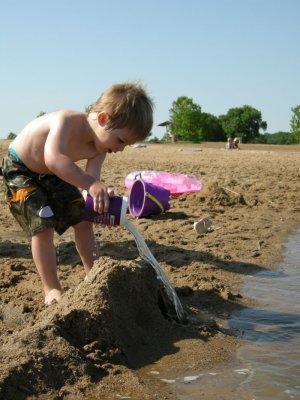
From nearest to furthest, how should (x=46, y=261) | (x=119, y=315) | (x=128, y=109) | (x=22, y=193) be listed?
(x=119, y=315)
(x=128, y=109)
(x=46, y=261)
(x=22, y=193)

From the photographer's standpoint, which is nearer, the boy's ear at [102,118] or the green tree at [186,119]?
the boy's ear at [102,118]

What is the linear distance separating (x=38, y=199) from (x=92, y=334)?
1.17 metres

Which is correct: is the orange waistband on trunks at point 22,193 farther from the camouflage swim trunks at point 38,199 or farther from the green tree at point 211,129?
the green tree at point 211,129

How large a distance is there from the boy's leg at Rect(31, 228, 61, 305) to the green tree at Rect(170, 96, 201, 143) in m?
62.7

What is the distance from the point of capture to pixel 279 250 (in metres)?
5.09

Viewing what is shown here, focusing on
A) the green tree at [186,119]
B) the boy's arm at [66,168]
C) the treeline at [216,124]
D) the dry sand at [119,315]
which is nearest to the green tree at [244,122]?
the treeline at [216,124]

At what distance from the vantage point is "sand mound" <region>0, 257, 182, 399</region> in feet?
7.32

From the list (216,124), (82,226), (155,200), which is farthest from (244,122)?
(82,226)

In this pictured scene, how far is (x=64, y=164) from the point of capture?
3127 millimetres

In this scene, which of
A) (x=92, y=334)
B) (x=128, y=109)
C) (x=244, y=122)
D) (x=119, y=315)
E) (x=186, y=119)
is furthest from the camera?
(x=244, y=122)

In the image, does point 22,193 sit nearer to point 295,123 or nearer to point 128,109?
point 128,109

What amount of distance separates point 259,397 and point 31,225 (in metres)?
1.75

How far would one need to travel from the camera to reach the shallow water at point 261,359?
2.28 m

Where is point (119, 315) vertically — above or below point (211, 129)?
below
